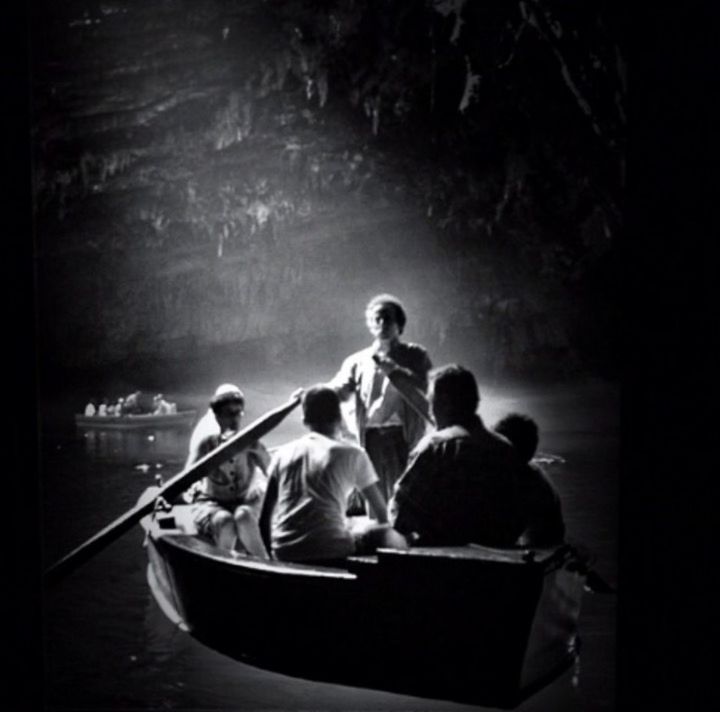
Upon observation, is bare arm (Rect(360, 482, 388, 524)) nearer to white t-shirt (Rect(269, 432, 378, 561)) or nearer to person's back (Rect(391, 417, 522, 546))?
white t-shirt (Rect(269, 432, 378, 561))

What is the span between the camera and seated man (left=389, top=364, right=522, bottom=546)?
3633 millimetres

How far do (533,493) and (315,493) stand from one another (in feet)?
2.78

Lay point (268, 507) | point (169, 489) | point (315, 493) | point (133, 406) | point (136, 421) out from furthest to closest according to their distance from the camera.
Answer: point (133, 406) → point (136, 421) → point (169, 489) → point (268, 507) → point (315, 493)

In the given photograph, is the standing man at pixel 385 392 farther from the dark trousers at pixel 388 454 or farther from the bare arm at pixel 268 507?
the bare arm at pixel 268 507

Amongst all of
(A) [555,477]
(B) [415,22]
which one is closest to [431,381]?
(A) [555,477]

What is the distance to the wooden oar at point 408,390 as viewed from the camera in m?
4.38

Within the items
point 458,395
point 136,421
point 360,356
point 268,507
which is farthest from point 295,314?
point 458,395

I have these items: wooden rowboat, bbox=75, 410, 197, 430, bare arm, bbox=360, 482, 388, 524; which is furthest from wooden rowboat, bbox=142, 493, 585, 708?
wooden rowboat, bbox=75, 410, 197, 430

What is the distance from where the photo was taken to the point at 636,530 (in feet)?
12.5

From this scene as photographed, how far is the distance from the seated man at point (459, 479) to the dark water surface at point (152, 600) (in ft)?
2.00

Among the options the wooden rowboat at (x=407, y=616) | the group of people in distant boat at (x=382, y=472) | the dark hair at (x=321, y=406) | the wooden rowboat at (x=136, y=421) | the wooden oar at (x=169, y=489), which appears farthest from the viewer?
the wooden rowboat at (x=136, y=421)

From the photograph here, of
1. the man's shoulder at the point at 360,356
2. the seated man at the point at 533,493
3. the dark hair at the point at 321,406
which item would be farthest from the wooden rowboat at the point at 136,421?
the seated man at the point at 533,493

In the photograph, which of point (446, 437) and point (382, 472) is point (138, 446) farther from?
point (446, 437)

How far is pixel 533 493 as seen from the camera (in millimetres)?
3764
